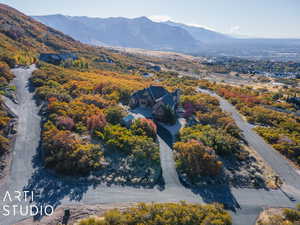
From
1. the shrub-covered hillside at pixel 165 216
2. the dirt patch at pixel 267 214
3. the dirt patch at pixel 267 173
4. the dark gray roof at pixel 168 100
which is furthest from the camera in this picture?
the dark gray roof at pixel 168 100

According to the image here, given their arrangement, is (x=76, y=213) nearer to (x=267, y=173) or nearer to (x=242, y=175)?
(x=242, y=175)

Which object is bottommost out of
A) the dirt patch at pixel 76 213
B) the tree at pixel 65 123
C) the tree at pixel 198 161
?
the dirt patch at pixel 76 213

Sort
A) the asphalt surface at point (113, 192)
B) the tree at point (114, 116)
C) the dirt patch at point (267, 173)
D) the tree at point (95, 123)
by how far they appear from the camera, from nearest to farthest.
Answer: the asphalt surface at point (113, 192), the dirt patch at point (267, 173), the tree at point (95, 123), the tree at point (114, 116)

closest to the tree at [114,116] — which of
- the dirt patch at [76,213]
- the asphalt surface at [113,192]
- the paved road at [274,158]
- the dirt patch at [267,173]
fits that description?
the asphalt surface at [113,192]

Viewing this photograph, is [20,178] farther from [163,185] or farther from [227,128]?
[227,128]

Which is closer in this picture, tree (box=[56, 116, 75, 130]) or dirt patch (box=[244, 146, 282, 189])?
dirt patch (box=[244, 146, 282, 189])

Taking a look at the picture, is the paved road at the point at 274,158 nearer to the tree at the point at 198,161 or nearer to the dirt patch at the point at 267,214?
the dirt patch at the point at 267,214

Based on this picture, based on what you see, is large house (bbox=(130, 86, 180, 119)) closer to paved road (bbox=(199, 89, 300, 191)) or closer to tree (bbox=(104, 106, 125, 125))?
tree (bbox=(104, 106, 125, 125))

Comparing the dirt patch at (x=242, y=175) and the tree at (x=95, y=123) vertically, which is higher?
the tree at (x=95, y=123)

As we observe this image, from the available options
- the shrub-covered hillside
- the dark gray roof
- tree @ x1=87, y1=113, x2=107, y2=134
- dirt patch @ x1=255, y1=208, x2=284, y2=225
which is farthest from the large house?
dirt patch @ x1=255, y1=208, x2=284, y2=225
